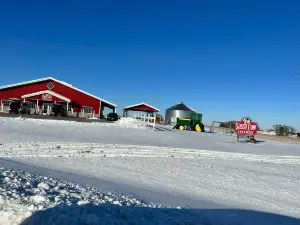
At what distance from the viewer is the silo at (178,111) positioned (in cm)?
6128

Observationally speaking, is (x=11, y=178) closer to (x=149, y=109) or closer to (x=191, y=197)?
(x=191, y=197)

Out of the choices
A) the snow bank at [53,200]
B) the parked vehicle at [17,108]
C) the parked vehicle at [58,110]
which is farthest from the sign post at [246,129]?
the parked vehicle at [17,108]

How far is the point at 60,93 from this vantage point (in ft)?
145

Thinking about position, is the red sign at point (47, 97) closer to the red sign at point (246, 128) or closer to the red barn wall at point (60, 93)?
the red barn wall at point (60, 93)

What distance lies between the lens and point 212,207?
518 centimetres

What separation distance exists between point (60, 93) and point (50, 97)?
6.50 feet

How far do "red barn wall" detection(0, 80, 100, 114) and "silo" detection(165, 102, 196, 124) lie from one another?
20.7 meters

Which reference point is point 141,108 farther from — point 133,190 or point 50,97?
point 133,190

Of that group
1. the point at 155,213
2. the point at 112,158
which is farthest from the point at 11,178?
the point at 112,158

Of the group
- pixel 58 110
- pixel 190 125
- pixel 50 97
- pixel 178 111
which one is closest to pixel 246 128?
pixel 190 125

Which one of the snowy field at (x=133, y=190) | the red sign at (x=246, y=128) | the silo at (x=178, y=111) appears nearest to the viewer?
the snowy field at (x=133, y=190)

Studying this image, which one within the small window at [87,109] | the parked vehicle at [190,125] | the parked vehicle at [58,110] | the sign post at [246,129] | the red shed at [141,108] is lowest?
the sign post at [246,129]

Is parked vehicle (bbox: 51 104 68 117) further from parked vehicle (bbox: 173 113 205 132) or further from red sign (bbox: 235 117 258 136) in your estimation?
red sign (bbox: 235 117 258 136)

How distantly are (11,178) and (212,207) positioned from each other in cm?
349
